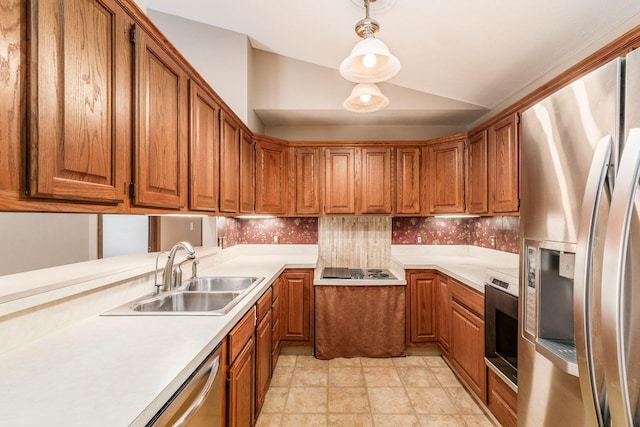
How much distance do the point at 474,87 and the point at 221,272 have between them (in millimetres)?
2875

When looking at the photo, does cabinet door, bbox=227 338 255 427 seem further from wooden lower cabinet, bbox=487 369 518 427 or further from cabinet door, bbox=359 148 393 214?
cabinet door, bbox=359 148 393 214

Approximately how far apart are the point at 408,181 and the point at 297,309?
1.84m

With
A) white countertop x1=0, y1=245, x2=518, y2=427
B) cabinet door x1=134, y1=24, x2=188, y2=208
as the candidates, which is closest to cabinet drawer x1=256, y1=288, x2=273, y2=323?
white countertop x1=0, y1=245, x2=518, y2=427

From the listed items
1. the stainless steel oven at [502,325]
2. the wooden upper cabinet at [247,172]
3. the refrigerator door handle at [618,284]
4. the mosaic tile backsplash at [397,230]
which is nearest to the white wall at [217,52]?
the wooden upper cabinet at [247,172]

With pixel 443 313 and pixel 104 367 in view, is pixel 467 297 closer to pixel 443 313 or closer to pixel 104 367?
pixel 443 313

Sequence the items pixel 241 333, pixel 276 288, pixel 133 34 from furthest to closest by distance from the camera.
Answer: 1. pixel 276 288
2. pixel 241 333
3. pixel 133 34

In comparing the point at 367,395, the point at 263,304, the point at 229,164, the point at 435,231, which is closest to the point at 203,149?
the point at 229,164

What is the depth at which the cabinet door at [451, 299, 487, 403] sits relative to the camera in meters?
2.09

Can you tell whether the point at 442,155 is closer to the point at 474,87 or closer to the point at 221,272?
the point at 474,87

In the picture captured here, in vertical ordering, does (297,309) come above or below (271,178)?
below

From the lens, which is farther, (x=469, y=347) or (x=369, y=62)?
(x=469, y=347)

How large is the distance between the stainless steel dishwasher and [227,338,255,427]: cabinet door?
3.5 inches

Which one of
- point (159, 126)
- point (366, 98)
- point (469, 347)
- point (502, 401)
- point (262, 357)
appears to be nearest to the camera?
point (159, 126)

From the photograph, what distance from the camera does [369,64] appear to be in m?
1.76
